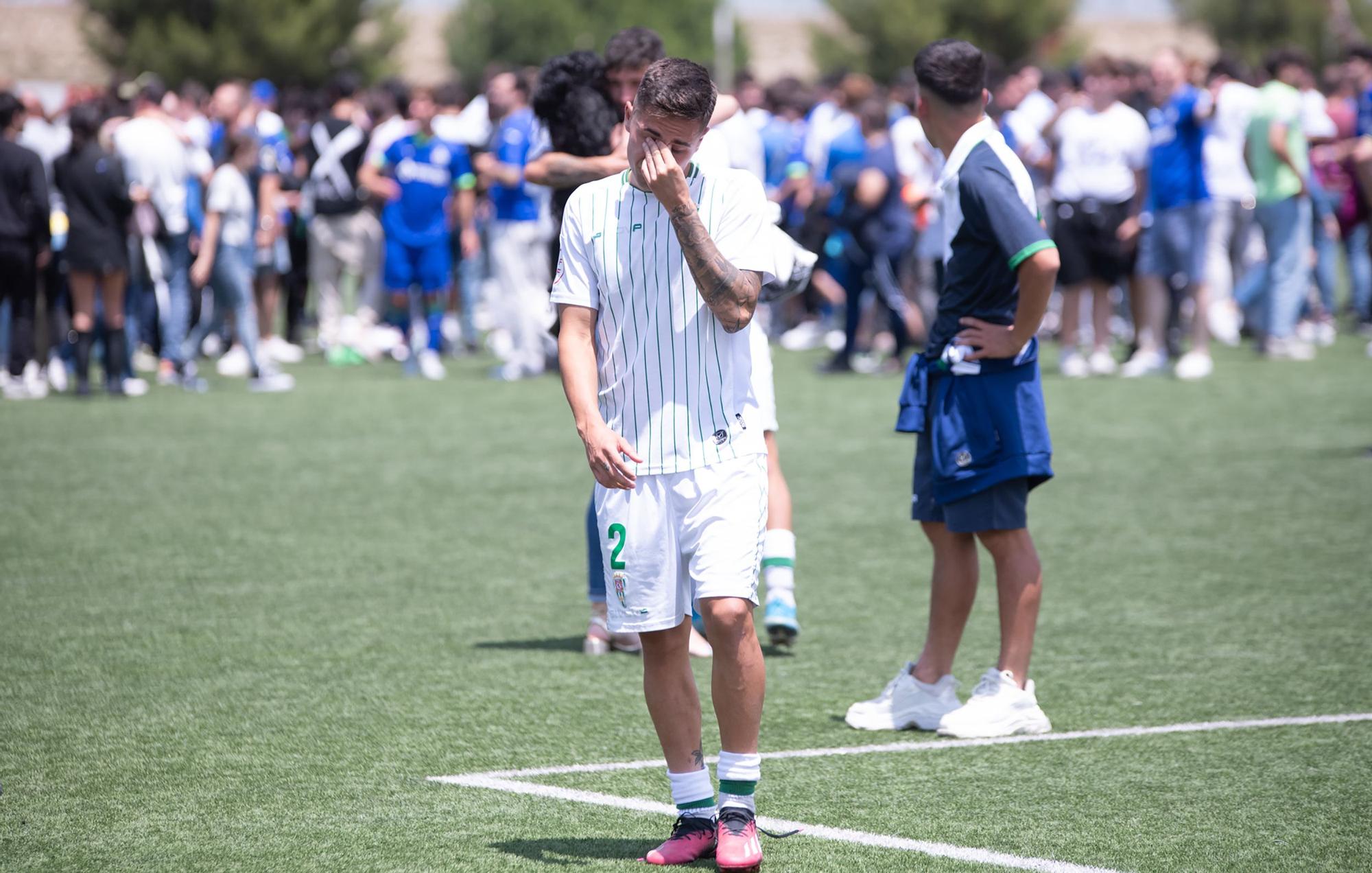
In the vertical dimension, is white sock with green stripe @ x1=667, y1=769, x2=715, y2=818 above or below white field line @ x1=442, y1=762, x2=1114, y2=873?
above

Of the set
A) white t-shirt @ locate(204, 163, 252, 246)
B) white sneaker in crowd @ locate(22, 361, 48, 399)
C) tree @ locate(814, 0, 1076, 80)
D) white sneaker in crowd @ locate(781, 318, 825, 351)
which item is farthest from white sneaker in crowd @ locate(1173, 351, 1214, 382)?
tree @ locate(814, 0, 1076, 80)

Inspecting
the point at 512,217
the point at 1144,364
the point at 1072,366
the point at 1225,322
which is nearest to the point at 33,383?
the point at 512,217

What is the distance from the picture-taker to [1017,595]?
17.1 feet

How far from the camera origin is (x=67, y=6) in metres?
92.6

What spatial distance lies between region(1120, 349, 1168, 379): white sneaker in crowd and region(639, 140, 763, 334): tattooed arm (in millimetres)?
10781

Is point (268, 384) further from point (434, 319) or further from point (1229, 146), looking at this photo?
point (1229, 146)

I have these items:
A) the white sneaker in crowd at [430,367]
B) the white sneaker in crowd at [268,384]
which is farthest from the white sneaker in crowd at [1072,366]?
the white sneaker in crowd at [268,384]

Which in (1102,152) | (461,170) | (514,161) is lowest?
(1102,152)

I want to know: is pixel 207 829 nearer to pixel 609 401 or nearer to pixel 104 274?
pixel 609 401

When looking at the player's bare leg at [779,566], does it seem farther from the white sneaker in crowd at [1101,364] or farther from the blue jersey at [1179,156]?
the blue jersey at [1179,156]

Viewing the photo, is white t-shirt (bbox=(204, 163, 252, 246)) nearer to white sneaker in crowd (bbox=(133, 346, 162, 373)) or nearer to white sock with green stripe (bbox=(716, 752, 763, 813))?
white sneaker in crowd (bbox=(133, 346, 162, 373))

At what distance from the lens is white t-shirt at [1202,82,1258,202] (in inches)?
559

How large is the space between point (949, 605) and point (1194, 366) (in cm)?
929

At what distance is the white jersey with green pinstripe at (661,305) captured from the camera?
4.01 m
